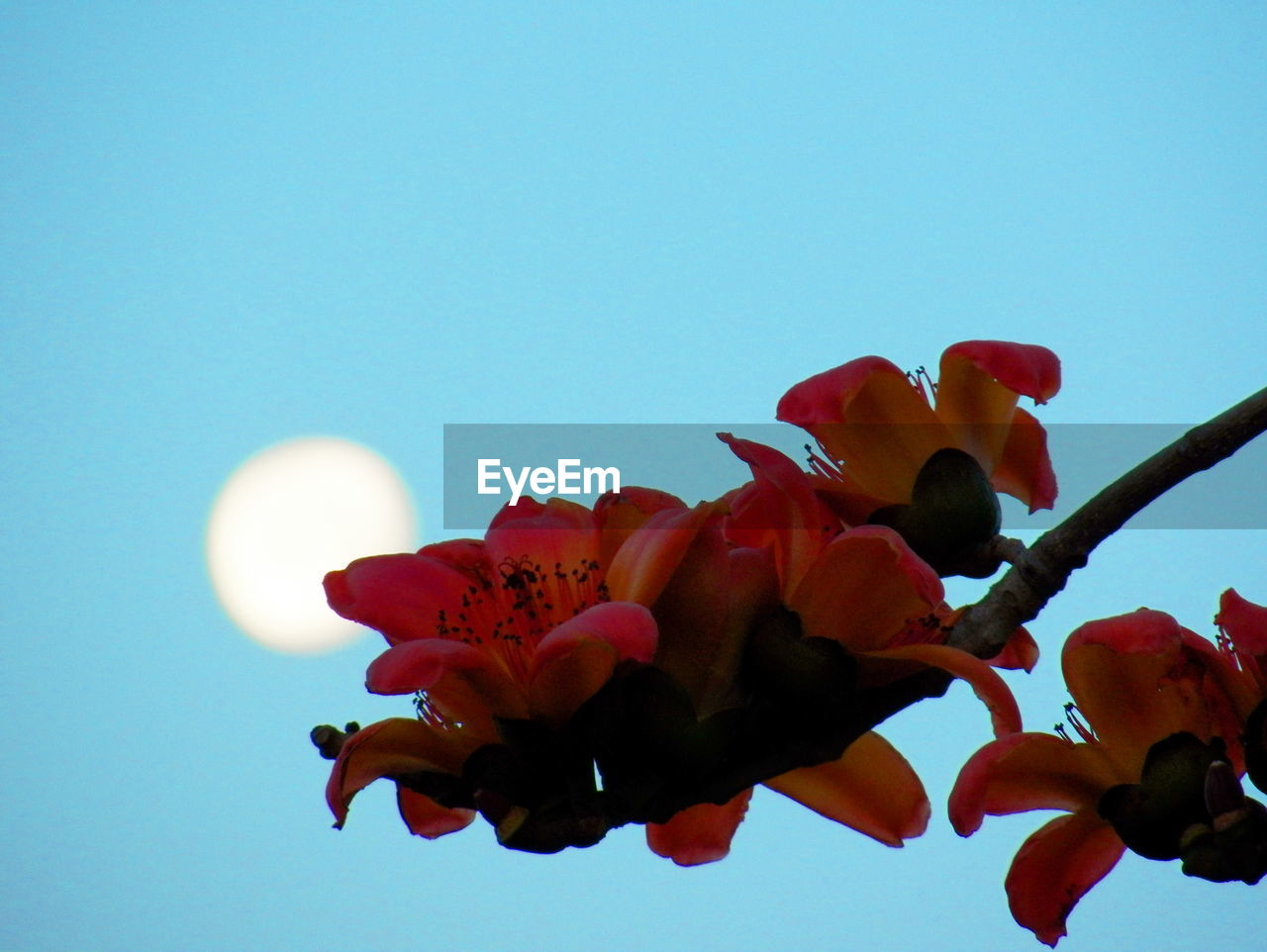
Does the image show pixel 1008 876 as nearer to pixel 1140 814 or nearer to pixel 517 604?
pixel 1140 814

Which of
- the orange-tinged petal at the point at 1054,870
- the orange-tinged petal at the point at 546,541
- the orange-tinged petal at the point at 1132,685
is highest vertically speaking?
the orange-tinged petal at the point at 546,541

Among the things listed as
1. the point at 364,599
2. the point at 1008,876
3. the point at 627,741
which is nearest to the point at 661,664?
the point at 627,741

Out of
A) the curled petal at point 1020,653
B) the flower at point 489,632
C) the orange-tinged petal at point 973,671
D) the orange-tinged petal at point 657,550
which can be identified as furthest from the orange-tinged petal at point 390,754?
the curled petal at point 1020,653

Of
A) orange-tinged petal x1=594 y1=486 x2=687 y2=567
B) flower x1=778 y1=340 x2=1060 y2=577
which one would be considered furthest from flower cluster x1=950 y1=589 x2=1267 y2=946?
orange-tinged petal x1=594 y1=486 x2=687 y2=567

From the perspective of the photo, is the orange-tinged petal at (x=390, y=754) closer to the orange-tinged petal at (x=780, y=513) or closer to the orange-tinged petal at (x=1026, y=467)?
the orange-tinged petal at (x=780, y=513)

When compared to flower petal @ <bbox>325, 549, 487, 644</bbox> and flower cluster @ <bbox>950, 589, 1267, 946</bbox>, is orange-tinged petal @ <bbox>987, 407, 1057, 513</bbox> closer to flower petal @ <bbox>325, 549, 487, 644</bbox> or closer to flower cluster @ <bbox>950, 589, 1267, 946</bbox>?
flower cluster @ <bbox>950, 589, 1267, 946</bbox>

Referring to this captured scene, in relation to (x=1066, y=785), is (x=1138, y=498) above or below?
above

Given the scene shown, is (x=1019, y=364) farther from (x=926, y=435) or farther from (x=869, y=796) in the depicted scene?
(x=869, y=796)
